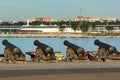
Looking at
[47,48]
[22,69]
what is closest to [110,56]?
[47,48]

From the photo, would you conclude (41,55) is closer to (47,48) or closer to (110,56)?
(47,48)

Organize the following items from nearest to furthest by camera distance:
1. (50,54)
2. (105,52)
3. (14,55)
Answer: (14,55)
(50,54)
(105,52)

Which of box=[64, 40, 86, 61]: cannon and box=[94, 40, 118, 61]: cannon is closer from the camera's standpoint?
box=[64, 40, 86, 61]: cannon

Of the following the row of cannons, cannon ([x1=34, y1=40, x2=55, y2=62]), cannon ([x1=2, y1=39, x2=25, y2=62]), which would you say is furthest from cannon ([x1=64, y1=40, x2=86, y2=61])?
cannon ([x1=2, y1=39, x2=25, y2=62])

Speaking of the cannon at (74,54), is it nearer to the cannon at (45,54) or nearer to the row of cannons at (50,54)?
the row of cannons at (50,54)

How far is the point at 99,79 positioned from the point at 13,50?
12.1 meters

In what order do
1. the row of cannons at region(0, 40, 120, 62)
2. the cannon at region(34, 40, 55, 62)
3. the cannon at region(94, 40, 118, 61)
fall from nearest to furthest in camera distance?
the row of cannons at region(0, 40, 120, 62) < the cannon at region(34, 40, 55, 62) < the cannon at region(94, 40, 118, 61)

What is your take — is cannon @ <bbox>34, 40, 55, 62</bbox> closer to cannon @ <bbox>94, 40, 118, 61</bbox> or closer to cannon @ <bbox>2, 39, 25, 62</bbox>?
cannon @ <bbox>2, 39, 25, 62</bbox>

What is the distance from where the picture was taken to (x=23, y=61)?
29.0 meters

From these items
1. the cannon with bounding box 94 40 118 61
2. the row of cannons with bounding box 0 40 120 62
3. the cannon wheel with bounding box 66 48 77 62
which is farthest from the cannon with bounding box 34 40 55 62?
the cannon with bounding box 94 40 118 61

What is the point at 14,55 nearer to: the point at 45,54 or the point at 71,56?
the point at 45,54

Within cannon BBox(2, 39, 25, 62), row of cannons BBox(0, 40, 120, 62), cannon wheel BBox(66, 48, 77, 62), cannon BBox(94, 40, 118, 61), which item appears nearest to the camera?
cannon BBox(2, 39, 25, 62)

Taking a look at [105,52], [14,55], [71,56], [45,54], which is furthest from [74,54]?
[14,55]

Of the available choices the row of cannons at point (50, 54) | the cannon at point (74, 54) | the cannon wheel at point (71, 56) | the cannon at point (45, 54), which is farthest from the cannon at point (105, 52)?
the cannon at point (45, 54)
